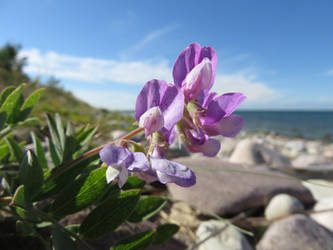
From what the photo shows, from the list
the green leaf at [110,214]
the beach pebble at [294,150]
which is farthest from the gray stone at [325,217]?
the beach pebble at [294,150]

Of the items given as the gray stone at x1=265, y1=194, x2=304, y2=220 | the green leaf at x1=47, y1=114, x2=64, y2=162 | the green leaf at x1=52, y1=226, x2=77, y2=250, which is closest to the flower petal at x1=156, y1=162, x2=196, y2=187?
the green leaf at x1=52, y1=226, x2=77, y2=250

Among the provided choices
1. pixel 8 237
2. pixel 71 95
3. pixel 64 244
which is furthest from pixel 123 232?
pixel 71 95

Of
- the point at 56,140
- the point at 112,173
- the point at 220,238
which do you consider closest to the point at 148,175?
the point at 112,173

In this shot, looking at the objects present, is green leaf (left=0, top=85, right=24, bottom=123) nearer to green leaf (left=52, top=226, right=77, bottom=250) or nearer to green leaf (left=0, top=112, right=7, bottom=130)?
green leaf (left=0, top=112, right=7, bottom=130)

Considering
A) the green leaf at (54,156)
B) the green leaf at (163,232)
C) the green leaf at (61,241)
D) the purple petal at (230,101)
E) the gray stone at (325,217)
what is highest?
the purple petal at (230,101)

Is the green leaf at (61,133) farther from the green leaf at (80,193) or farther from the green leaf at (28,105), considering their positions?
the green leaf at (80,193)

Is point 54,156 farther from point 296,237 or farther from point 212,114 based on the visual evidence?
point 296,237

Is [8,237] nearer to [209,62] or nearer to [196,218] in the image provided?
[209,62]
